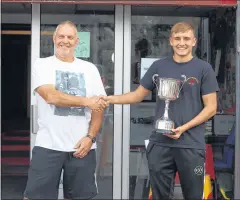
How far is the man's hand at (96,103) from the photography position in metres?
3.73

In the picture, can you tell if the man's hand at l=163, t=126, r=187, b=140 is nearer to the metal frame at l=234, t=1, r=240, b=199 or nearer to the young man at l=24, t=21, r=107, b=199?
the young man at l=24, t=21, r=107, b=199

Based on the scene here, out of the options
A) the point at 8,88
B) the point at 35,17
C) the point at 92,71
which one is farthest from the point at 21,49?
the point at 92,71

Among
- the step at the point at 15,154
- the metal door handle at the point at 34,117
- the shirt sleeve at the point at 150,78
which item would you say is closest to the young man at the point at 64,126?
the shirt sleeve at the point at 150,78

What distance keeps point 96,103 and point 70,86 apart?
0.23 m

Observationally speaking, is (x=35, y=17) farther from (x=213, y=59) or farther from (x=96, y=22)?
(x=213, y=59)

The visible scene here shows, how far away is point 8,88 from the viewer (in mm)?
15117

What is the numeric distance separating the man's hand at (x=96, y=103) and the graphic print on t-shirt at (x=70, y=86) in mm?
92

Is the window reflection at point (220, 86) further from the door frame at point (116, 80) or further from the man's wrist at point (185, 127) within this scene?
the man's wrist at point (185, 127)

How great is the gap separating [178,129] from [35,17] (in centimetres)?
226

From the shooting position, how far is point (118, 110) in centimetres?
533

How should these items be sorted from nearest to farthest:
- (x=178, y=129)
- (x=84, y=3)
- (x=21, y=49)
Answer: (x=178, y=129)
(x=84, y=3)
(x=21, y=49)

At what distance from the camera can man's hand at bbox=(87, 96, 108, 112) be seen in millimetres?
3730

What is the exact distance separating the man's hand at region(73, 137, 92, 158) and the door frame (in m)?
1.47

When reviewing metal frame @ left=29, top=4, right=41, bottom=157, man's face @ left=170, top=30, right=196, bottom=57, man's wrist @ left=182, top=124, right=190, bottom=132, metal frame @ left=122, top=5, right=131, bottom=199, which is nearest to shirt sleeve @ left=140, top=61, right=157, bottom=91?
man's face @ left=170, top=30, right=196, bottom=57
